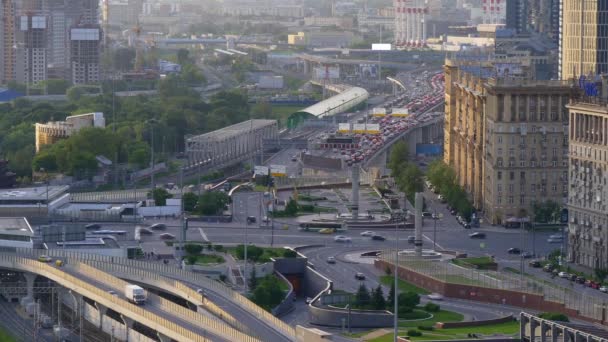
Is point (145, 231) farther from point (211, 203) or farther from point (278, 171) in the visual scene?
point (278, 171)

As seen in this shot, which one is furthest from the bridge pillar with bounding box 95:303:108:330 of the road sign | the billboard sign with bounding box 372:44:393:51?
the billboard sign with bounding box 372:44:393:51

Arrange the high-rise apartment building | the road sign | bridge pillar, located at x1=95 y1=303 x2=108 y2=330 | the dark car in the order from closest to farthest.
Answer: bridge pillar, located at x1=95 y1=303 x2=108 y2=330 < the dark car < the road sign < the high-rise apartment building

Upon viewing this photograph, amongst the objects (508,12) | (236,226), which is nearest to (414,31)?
(508,12)

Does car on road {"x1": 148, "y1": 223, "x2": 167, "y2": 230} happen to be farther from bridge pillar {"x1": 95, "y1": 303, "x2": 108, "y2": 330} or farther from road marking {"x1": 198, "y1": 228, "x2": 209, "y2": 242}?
bridge pillar {"x1": 95, "y1": 303, "x2": 108, "y2": 330}

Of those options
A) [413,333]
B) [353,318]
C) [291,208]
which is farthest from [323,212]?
[413,333]

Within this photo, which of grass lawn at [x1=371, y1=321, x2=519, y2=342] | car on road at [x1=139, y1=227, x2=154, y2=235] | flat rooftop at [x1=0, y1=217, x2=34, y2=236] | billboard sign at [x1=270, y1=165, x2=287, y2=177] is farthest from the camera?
billboard sign at [x1=270, y1=165, x2=287, y2=177]
